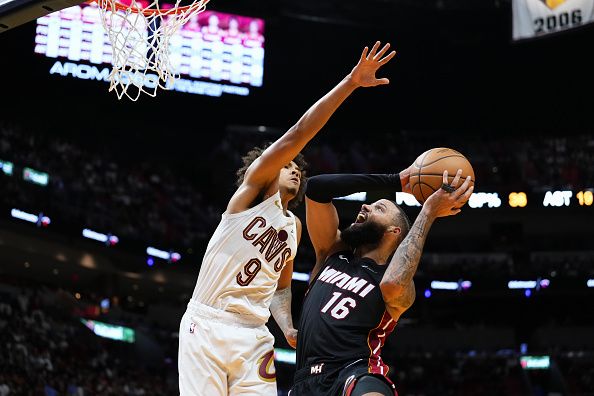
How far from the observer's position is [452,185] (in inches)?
172

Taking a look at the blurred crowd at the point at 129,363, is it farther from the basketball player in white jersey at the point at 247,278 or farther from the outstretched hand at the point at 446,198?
the outstretched hand at the point at 446,198

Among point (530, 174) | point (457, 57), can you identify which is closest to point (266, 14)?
point (457, 57)

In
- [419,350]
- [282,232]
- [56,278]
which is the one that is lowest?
[419,350]

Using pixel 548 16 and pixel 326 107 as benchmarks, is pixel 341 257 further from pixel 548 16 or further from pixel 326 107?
pixel 548 16

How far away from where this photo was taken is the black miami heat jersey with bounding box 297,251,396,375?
437 centimetres

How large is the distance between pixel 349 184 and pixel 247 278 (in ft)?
2.54

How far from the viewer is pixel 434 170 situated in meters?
4.49

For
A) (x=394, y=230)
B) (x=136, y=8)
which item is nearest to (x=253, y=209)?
(x=394, y=230)

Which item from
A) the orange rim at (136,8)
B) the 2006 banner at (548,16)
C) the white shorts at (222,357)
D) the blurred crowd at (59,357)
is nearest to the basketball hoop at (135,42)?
the orange rim at (136,8)

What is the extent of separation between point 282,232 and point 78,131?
20938 millimetres

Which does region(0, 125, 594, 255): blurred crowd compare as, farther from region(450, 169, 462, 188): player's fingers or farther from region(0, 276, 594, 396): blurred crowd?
region(450, 169, 462, 188): player's fingers

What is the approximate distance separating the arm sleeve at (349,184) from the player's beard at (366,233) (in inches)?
8.9

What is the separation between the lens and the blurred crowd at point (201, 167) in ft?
70.5

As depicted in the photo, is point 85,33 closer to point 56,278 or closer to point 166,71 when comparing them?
point 56,278
